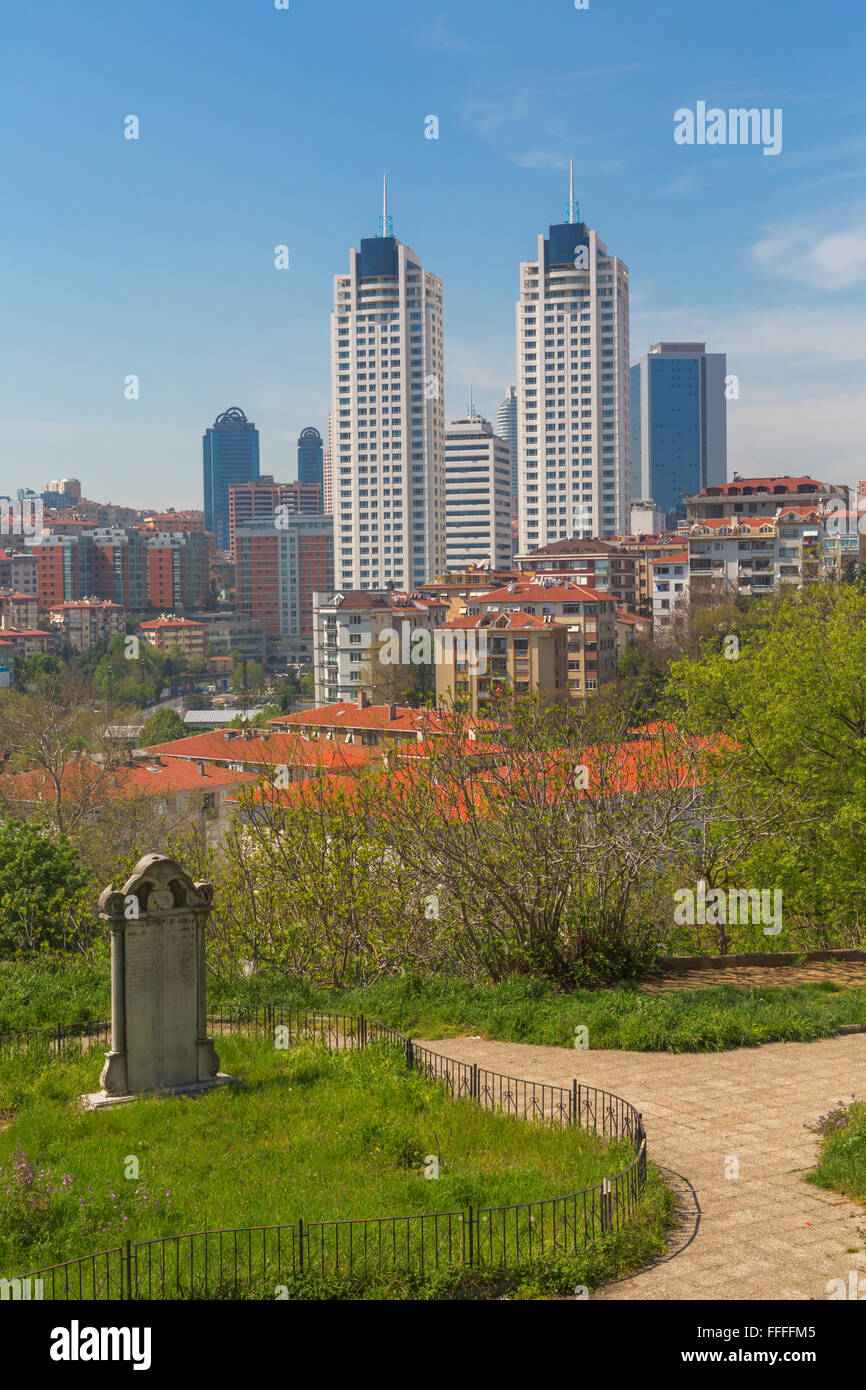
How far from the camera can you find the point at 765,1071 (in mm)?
13125

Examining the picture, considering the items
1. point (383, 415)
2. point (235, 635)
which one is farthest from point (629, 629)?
point (235, 635)

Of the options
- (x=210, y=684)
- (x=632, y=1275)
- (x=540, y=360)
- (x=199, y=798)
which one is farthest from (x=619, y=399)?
(x=632, y=1275)

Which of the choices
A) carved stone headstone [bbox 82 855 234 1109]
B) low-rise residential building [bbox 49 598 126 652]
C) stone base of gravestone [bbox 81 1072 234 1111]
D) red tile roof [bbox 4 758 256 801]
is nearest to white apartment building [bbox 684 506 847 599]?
red tile roof [bbox 4 758 256 801]

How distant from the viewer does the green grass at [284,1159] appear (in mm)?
8594

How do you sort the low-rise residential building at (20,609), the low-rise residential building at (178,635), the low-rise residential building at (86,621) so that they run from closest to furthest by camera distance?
the low-rise residential building at (86,621) < the low-rise residential building at (178,635) < the low-rise residential building at (20,609)

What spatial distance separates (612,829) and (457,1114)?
652cm

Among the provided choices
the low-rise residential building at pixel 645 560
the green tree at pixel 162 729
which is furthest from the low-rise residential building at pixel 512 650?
the low-rise residential building at pixel 645 560

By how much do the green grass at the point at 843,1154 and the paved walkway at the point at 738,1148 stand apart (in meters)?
0.11

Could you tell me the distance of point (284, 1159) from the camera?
9977mm

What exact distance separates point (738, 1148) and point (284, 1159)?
3.83 metres

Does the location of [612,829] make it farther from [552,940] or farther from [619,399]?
[619,399]

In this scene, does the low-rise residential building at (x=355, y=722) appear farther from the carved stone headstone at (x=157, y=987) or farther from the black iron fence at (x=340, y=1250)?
the black iron fence at (x=340, y=1250)

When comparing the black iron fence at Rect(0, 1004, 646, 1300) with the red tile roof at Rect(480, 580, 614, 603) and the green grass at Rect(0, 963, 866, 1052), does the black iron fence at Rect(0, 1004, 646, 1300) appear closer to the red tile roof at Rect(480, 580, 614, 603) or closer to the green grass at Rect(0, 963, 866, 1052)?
the green grass at Rect(0, 963, 866, 1052)

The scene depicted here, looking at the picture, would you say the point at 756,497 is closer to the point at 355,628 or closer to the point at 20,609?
the point at 355,628
